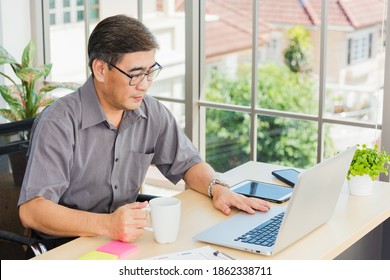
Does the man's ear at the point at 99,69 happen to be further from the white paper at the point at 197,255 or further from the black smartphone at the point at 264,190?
the white paper at the point at 197,255

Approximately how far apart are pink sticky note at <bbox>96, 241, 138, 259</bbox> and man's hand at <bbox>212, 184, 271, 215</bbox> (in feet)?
1.38

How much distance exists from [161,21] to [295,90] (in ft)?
2.66

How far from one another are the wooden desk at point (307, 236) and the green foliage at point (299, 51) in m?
0.89

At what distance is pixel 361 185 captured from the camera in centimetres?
267

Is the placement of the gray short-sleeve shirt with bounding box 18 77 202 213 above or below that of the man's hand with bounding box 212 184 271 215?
above

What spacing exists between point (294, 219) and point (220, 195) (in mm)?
474

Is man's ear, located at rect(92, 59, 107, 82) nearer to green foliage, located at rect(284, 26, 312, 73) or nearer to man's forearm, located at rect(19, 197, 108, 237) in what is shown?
man's forearm, located at rect(19, 197, 108, 237)

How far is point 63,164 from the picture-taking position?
98.0 inches

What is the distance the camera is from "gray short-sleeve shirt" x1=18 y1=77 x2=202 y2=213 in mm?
2447

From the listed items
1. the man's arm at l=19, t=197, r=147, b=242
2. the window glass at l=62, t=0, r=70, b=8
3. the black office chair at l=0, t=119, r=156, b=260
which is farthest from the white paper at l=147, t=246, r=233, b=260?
the window glass at l=62, t=0, r=70, b=8

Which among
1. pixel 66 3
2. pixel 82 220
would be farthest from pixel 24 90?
pixel 82 220

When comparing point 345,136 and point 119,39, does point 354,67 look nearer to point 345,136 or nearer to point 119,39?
point 345,136
